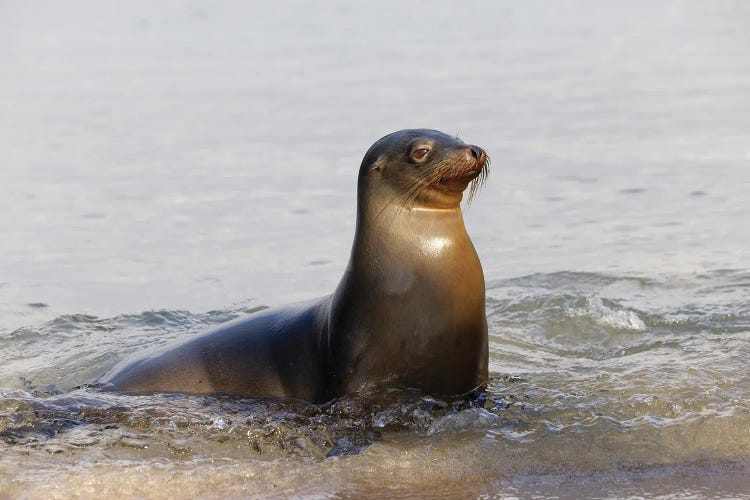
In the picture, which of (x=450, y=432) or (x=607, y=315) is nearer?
(x=450, y=432)

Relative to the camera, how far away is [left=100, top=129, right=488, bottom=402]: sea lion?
6461mm

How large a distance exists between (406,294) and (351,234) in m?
5.05

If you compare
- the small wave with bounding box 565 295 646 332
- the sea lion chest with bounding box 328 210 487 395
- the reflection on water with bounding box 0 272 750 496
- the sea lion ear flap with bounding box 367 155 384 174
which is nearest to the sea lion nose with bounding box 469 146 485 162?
the sea lion chest with bounding box 328 210 487 395

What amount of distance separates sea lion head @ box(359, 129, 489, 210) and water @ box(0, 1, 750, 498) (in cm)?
106

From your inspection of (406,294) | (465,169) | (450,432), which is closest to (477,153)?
(465,169)

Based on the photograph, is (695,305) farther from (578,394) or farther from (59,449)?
(59,449)

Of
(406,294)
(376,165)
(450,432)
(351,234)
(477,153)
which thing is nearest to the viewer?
(450,432)

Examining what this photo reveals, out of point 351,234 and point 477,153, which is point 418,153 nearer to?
point 477,153

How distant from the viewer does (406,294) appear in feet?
21.3

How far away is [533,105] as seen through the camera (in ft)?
54.4

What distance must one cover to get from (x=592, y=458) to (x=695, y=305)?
3475mm

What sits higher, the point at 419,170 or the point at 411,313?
the point at 419,170

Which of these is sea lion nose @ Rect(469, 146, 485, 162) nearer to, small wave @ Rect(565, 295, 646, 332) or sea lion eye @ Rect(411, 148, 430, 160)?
sea lion eye @ Rect(411, 148, 430, 160)

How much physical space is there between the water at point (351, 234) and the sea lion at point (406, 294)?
0.56 ft
